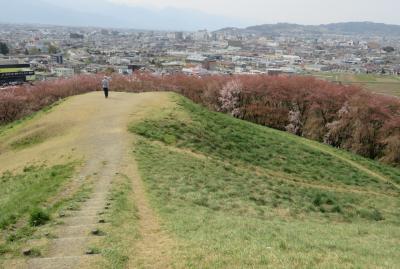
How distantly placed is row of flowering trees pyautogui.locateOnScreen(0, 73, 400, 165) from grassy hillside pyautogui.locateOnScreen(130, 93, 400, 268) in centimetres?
1035

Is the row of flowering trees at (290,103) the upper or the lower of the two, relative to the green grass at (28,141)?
lower

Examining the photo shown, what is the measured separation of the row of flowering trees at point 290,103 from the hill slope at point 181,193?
1017 centimetres

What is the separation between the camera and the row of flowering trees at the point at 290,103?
36.1 metres

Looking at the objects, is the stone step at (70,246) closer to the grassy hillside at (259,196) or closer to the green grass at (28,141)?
the grassy hillside at (259,196)

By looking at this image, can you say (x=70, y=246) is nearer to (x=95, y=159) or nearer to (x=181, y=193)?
(x=181, y=193)

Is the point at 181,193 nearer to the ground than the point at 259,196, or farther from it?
farther from it

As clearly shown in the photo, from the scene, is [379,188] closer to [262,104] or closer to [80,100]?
[80,100]

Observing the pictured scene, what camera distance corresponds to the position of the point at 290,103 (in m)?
42.9

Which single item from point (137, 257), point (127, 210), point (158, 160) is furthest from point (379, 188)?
point (137, 257)

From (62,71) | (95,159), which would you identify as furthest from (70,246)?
(62,71)

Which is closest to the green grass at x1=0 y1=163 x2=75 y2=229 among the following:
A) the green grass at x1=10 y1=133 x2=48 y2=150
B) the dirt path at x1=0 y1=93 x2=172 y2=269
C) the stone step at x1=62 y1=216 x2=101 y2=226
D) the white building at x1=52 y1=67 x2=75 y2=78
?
the dirt path at x1=0 y1=93 x2=172 y2=269

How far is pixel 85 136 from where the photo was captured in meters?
19.0

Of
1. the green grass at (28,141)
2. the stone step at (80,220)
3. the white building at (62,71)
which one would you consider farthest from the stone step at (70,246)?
the white building at (62,71)

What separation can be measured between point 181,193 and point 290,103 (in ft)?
103
